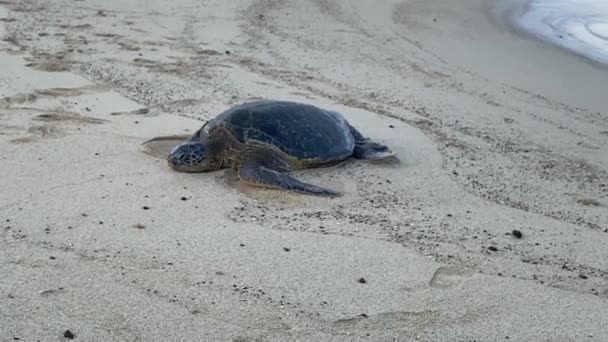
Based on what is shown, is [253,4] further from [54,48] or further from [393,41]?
[54,48]

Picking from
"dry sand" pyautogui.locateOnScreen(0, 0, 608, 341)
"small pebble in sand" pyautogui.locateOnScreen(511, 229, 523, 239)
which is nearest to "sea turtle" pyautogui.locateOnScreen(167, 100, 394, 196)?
"dry sand" pyautogui.locateOnScreen(0, 0, 608, 341)

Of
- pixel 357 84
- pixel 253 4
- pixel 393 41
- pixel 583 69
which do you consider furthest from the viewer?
pixel 253 4

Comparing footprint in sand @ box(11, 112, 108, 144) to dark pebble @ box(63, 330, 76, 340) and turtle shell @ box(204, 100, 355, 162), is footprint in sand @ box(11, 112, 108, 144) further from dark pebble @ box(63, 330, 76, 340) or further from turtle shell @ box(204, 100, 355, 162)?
dark pebble @ box(63, 330, 76, 340)

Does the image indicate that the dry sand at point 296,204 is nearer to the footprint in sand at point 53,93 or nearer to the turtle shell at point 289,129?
the footprint in sand at point 53,93

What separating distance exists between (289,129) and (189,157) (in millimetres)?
617

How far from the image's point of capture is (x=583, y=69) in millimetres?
9281

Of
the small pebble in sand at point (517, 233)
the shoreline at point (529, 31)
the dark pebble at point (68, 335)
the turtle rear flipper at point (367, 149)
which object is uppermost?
the shoreline at point (529, 31)

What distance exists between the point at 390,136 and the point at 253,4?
5.55 m

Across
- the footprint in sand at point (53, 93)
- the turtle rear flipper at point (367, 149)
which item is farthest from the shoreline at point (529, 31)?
the footprint in sand at point (53, 93)

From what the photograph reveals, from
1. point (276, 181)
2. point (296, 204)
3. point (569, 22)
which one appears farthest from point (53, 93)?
point (569, 22)

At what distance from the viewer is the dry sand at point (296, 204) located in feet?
11.9

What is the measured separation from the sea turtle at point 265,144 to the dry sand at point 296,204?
118mm

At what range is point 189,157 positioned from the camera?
5.23m

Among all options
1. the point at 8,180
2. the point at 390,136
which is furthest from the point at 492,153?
the point at 8,180
